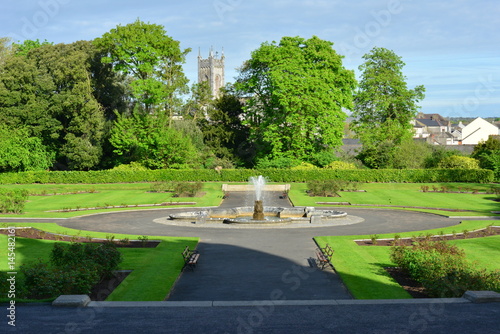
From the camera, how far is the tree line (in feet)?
222

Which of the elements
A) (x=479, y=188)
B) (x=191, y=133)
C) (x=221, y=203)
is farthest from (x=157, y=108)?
(x=479, y=188)

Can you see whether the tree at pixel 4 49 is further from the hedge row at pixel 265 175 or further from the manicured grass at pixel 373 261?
the manicured grass at pixel 373 261

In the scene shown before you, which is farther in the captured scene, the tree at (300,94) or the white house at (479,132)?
the white house at (479,132)

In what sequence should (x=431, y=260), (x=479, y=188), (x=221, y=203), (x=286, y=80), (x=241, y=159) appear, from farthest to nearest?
(x=241, y=159), (x=286, y=80), (x=479, y=188), (x=221, y=203), (x=431, y=260)

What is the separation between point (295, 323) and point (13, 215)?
30028mm

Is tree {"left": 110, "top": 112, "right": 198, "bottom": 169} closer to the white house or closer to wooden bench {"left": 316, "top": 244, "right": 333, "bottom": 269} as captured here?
wooden bench {"left": 316, "top": 244, "right": 333, "bottom": 269}

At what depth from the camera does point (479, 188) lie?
56.9 m

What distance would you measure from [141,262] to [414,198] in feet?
114

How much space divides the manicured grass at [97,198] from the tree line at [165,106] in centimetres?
901

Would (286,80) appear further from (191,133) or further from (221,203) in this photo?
(221,203)

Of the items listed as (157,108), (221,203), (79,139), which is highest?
(157,108)

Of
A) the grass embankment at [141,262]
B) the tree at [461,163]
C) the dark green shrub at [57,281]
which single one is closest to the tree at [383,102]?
the tree at [461,163]

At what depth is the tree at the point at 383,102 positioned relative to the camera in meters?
74.9

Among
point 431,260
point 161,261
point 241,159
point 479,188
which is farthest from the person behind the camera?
point 241,159
